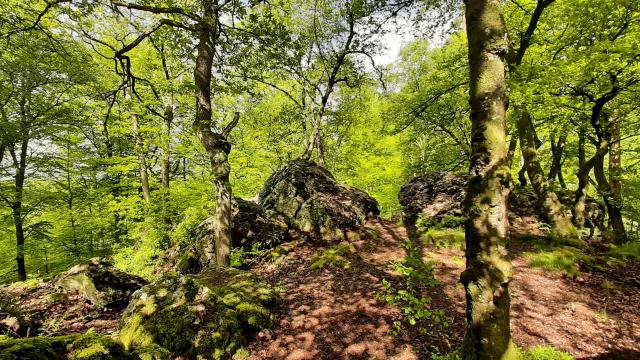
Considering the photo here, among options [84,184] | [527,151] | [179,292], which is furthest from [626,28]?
[84,184]

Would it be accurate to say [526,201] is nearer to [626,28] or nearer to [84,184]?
[626,28]

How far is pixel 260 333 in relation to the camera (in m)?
5.00

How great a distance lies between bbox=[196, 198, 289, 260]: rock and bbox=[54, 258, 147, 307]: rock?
2523 mm

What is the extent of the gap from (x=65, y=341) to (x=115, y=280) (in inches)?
208

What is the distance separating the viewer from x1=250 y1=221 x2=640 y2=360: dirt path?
14.9ft

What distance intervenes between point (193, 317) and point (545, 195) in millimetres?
10752

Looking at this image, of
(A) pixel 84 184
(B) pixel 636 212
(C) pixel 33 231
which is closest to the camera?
(B) pixel 636 212

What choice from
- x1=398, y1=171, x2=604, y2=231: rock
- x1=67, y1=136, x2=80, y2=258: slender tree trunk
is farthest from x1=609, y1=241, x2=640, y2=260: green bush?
x1=67, y1=136, x2=80, y2=258: slender tree trunk

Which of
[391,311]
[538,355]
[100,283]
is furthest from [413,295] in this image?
[100,283]

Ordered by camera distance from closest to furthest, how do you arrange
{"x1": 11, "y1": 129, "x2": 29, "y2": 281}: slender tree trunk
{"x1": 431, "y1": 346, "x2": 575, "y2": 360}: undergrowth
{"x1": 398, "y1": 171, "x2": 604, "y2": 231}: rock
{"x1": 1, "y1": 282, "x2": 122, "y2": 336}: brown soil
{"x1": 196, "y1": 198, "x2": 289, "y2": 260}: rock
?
{"x1": 431, "y1": 346, "x2": 575, "y2": 360}: undergrowth, {"x1": 1, "y1": 282, "x2": 122, "y2": 336}: brown soil, {"x1": 196, "y1": 198, "x2": 289, "y2": 260}: rock, {"x1": 398, "y1": 171, "x2": 604, "y2": 231}: rock, {"x1": 11, "y1": 129, "x2": 29, "y2": 281}: slender tree trunk

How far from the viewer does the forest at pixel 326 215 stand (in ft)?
10.8

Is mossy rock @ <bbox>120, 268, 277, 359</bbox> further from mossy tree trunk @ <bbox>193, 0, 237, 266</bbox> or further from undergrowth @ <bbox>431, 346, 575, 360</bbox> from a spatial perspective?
undergrowth @ <bbox>431, 346, 575, 360</bbox>

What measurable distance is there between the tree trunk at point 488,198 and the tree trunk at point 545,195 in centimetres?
705

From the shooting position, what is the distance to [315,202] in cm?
1106
